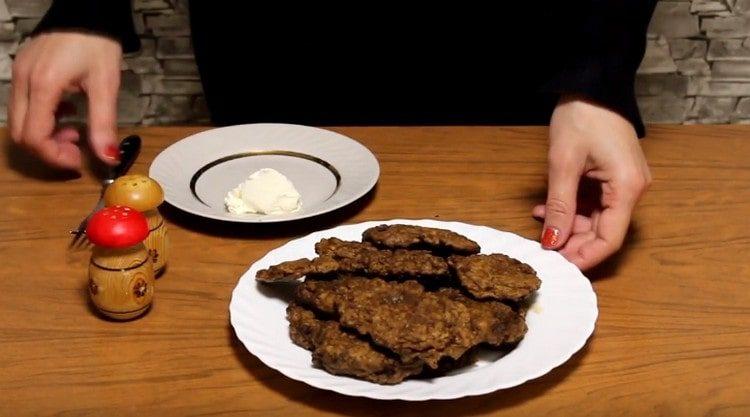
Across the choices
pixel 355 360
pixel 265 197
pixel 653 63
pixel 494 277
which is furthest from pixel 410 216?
pixel 653 63

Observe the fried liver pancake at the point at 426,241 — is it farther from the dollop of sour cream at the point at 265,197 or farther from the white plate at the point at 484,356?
the dollop of sour cream at the point at 265,197

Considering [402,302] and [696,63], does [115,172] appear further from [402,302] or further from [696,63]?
[696,63]

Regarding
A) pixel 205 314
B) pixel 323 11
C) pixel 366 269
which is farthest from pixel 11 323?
pixel 323 11

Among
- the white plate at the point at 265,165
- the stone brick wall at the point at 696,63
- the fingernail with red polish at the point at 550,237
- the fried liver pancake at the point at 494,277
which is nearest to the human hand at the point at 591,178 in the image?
the fingernail with red polish at the point at 550,237

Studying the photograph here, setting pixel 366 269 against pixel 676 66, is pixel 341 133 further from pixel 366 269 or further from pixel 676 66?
pixel 676 66

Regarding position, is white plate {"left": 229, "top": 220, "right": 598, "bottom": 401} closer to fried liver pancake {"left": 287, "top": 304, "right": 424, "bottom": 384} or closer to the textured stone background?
fried liver pancake {"left": 287, "top": 304, "right": 424, "bottom": 384}

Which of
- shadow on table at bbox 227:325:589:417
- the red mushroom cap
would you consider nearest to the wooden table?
shadow on table at bbox 227:325:589:417
